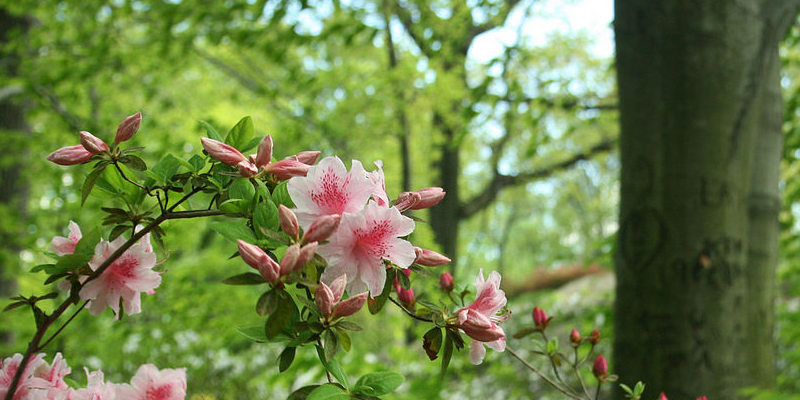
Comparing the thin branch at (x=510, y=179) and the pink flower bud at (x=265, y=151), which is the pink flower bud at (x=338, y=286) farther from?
the thin branch at (x=510, y=179)

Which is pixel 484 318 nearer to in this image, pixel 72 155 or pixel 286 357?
pixel 286 357

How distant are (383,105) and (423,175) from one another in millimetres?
2245

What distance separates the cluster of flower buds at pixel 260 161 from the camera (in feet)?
2.14

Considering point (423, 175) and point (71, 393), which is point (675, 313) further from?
point (423, 175)

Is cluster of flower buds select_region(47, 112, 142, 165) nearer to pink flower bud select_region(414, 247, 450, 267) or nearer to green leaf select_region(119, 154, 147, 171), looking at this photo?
green leaf select_region(119, 154, 147, 171)

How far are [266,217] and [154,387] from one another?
0.24m

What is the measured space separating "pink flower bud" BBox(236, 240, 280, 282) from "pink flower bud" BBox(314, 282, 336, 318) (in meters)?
Result: 0.06

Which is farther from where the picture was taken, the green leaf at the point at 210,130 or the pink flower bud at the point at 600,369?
the pink flower bud at the point at 600,369

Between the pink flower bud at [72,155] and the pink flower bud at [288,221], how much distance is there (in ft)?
0.90

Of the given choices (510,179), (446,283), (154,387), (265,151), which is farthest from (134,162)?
(510,179)

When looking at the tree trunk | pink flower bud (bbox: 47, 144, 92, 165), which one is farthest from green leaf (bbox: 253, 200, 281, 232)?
the tree trunk

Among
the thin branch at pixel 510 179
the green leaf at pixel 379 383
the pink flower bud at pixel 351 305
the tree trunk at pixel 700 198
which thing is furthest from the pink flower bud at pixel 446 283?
the thin branch at pixel 510 179

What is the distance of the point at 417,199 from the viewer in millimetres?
A: 706

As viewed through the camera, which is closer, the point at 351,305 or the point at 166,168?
the point at 351,305
